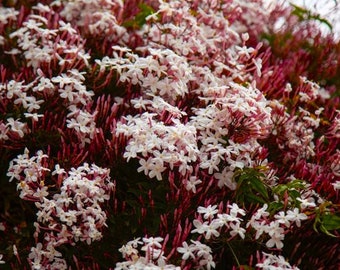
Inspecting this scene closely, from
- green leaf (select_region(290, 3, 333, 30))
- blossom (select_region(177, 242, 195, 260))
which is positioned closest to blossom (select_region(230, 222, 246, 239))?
blossom (select_region(177, 242, 195, 260))

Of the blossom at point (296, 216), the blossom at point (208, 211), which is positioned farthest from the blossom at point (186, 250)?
the blossom at point (296, 216)

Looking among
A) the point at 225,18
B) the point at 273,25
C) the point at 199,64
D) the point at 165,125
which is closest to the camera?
the point at 165,125

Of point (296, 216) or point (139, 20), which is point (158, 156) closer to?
point (296, 216)

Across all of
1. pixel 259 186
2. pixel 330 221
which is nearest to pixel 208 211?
pixel 259 186

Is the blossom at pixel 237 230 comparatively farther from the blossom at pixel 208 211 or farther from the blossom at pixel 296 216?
the blossom at pixel 296 216

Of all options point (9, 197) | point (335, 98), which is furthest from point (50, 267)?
point (335, 98)

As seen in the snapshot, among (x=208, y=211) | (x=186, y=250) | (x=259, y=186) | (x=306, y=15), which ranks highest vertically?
(x=306, y=15)

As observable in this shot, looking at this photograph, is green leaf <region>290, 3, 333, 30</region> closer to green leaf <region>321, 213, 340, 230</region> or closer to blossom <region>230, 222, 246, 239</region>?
green leaf <region>321, 213, 340, 230</region>

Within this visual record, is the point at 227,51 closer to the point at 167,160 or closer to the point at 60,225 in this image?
the point at 167,160
